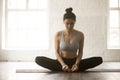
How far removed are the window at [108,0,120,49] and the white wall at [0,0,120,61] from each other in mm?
226

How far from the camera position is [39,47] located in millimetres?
6754

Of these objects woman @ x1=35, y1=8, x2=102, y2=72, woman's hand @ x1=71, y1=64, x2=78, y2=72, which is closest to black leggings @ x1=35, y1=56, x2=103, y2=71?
woman @ x1=35, y1=8, x2=102, y2=72

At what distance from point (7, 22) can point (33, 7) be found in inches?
27.3

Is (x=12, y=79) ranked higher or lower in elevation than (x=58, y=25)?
lower

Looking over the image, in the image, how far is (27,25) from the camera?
6746mm

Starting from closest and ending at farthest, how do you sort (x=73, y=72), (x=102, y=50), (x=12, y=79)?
1. (x=12, y=79)
2. (x=73, y=72)
3. (x=102, y=50)

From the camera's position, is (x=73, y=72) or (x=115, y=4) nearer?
(x=73, y=72)

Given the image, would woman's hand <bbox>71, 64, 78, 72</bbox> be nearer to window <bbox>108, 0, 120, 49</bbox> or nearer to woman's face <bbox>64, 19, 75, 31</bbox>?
woman's face <bbox>64, 19, 75, 31</bbox>

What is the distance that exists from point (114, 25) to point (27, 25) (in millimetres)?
2017

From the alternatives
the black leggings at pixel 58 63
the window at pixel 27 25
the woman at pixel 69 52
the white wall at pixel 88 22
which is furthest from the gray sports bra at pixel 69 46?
the window at pixel 27 25

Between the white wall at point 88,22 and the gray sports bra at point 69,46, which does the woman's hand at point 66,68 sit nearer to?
the gray sports bra at point 69,46

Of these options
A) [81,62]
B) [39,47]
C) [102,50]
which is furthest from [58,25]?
[81,62]

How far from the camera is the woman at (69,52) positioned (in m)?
4.28

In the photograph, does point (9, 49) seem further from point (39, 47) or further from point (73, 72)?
point (73, 72)
